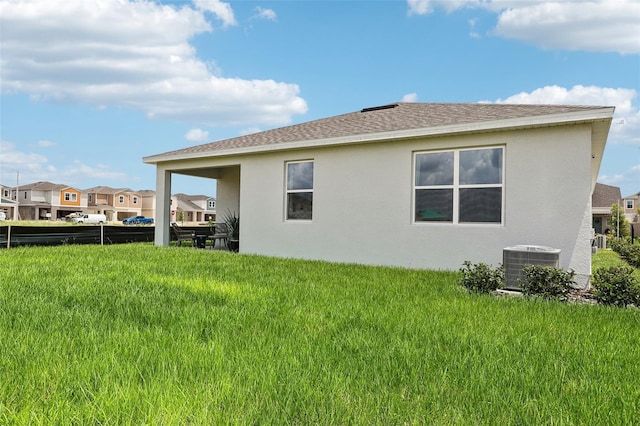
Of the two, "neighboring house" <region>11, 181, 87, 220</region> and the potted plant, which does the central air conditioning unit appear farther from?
"neighboring house" <region>11, 181, 87, 220</region>

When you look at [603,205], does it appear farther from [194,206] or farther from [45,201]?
[45,201]

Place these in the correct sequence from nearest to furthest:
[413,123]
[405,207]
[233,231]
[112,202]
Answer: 1. [405,207]
2. [413,123]
3. [233,231]
4. [112,202]

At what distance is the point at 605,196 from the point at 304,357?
43121mm

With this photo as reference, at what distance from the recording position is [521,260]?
21.8ft

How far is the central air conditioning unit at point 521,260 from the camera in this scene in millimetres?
6496

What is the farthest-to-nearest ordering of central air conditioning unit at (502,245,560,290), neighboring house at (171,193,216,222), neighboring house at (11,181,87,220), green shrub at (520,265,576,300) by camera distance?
1. neighboring house at (171,193,216,222)
2. neighboring house at (11,181,87,220)
3. central air conditioning unit at (502,245,560,290)
4. green shrub at (520,265,576,300)

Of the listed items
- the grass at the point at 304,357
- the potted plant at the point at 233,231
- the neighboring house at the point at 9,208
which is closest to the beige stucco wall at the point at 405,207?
the potted plant at the point at 233,231

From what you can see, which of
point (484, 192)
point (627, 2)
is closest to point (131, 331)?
point (484, 192)

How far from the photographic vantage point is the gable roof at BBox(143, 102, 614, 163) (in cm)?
729

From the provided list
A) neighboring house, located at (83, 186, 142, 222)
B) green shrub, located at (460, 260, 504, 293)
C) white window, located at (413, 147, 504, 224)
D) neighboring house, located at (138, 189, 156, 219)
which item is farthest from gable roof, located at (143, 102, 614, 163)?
neighboring house, located at (138, 189, 156, 219)

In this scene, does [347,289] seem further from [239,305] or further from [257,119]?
[257,119]

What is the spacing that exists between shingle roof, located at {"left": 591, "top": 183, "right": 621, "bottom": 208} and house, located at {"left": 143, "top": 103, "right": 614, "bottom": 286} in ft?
105

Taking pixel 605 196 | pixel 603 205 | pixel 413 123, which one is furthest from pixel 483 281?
pixel 605 196

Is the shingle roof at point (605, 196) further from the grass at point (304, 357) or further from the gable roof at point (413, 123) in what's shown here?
the grass at point (304, 357)
